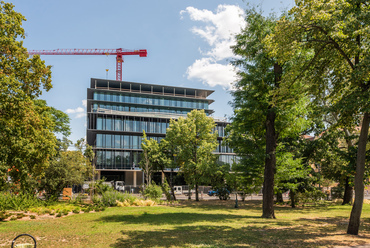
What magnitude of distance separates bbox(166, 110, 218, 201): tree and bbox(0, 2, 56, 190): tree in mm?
21948

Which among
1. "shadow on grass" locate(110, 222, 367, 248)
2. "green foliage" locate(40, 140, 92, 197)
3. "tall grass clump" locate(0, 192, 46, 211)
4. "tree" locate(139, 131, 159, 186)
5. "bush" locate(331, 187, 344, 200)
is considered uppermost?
"tree" locate(139, 131, 159, 186)

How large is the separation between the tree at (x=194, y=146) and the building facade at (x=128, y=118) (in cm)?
2813

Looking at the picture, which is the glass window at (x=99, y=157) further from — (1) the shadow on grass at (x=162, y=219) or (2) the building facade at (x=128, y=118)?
(1) the shadow on grass at (x=162, y=219)

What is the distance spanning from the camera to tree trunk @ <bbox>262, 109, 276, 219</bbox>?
17.5 metres

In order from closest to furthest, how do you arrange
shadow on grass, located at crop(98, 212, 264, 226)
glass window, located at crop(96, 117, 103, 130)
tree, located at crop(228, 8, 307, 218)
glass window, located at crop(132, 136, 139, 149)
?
shadow on grass, located at crop(98, 212, 264, 226)
tree, located at crop(228, 8, 307, 218)
glass window, located at crop(96, 117, 103, 130)
glass window, located at crop(132, 136, 139, 149)

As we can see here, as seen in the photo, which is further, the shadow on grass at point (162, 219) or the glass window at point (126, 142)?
the glass window at point (126, 142)

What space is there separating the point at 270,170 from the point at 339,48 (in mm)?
8770

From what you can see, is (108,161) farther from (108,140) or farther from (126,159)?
(108,140)

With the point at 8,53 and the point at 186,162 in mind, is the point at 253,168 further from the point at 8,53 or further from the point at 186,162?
the point at 8,53

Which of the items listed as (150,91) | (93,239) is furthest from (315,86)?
(150,91)

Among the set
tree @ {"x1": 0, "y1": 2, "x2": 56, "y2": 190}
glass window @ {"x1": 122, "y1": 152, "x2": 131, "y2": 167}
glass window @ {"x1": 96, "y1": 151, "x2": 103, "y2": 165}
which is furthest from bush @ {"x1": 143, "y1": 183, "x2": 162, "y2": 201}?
glass window @ {"x1": 122, "y1": 152, "x2": 131, "y2": 167}

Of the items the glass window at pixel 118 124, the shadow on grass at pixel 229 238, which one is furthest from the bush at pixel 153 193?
the glass window at pixel 118 124

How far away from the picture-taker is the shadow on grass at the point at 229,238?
9.30 m

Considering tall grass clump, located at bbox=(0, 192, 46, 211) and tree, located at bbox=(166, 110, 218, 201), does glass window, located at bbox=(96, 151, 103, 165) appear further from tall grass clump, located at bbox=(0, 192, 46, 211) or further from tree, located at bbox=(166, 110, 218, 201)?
tall grass clump, located at bbox=(0, 192, 46, 211)
